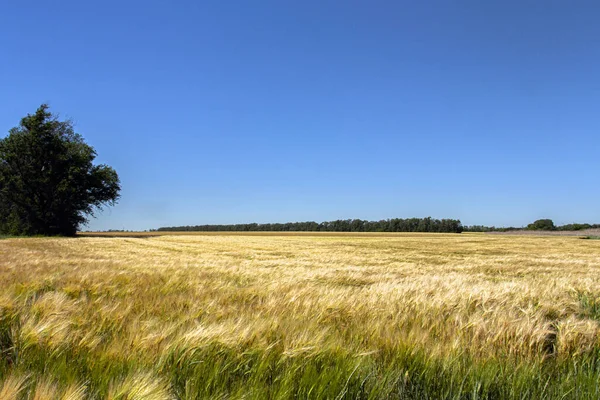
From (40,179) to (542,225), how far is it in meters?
136

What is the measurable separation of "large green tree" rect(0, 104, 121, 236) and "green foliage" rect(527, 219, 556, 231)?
5079 inches

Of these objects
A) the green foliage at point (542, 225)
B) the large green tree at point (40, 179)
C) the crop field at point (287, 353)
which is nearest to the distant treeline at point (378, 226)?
the green foliage at point (542, 225)

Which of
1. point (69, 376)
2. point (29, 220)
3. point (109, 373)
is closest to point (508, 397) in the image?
point (109, 373)

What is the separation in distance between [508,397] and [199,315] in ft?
8.47

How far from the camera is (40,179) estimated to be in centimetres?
4231

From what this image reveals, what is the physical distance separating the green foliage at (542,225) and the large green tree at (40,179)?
12901 centimetres

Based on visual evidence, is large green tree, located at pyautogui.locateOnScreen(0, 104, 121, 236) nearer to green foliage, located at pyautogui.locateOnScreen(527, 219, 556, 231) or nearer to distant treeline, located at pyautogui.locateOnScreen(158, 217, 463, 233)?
distant treeline, located at pyautogui.locateOnScreen(158, 217, 463, 233)

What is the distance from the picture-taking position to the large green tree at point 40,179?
4197cm

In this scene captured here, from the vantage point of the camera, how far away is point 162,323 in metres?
2.89

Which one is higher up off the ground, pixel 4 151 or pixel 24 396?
pixel 4 151

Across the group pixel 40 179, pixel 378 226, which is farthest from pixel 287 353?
pixel 378 226

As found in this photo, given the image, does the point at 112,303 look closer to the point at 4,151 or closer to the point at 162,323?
the point at 162,323

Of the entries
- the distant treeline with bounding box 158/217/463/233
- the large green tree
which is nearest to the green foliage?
the distant treeline with bounding box 158/217/463/233

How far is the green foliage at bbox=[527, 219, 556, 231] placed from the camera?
111637 mm
